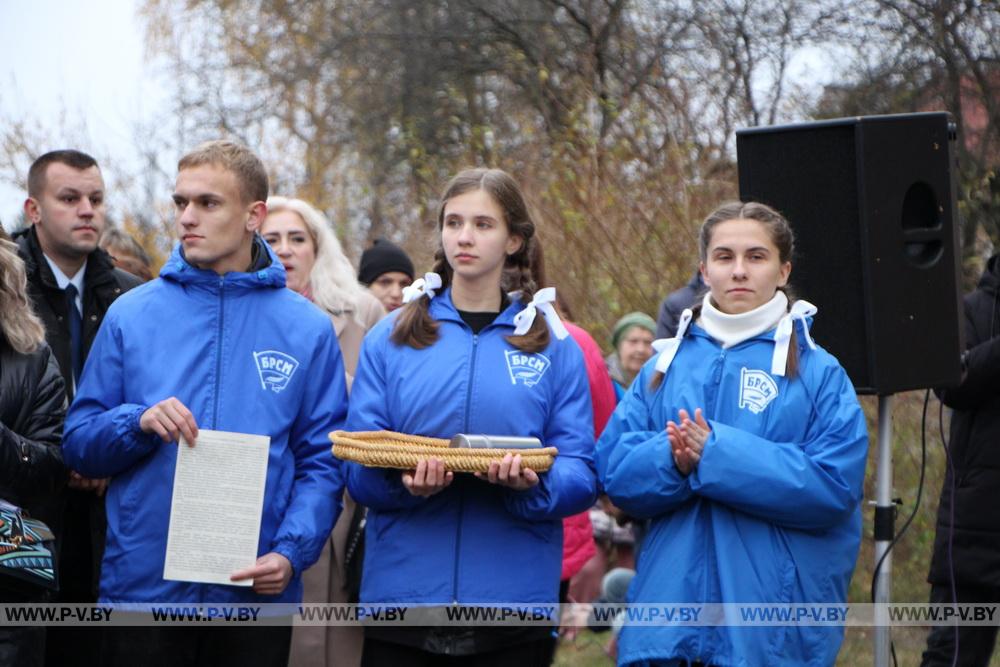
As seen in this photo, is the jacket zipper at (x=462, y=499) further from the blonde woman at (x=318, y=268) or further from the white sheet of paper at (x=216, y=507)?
the blonde woman at (x=318, y=268)

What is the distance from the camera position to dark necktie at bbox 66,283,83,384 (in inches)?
209

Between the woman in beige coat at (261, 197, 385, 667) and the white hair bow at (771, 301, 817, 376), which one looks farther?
the woman in beige coat at (261, 197, 385, 667)

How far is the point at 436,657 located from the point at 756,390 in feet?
4.35

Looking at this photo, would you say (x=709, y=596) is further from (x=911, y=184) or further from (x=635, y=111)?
(x=635, y=111)

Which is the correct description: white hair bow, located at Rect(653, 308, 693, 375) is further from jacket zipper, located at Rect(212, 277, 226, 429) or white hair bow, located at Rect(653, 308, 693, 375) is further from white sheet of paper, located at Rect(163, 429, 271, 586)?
jacket zipper, located at Rect(212, 277, 226, 429)

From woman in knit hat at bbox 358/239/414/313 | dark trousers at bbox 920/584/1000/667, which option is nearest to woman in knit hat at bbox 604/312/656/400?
woman in knit hat at bbox 358/239/414/313

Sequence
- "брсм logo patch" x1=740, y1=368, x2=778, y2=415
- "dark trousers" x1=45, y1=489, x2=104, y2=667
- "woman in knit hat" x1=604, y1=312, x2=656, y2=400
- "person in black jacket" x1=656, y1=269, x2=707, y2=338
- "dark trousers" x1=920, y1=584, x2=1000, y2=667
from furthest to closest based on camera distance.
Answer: "woman in knit hat" x1=604, y1=312, x2=656, y2=400
"person in black jacket" x1=656, y1=269, x2=707, y2=338
"dark trousers" x1=920, y1=584, x2=1000, y2=667
"dark trousers" x1=45, y1=489, x2=104, y2=667
"брсм logo patch" x1=740, y1=368, x2=778, y2=415

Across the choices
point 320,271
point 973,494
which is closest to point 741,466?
point 973,494

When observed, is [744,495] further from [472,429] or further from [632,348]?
[632,348]

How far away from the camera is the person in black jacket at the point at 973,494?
576 cm

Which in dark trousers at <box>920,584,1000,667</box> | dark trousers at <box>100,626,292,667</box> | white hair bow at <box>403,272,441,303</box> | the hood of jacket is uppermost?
the hood of jacket

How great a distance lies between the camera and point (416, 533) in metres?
4.22

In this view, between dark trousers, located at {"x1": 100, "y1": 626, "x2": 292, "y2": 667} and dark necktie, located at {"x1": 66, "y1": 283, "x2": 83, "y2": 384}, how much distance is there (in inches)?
59.0

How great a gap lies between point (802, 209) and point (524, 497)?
185 cm
